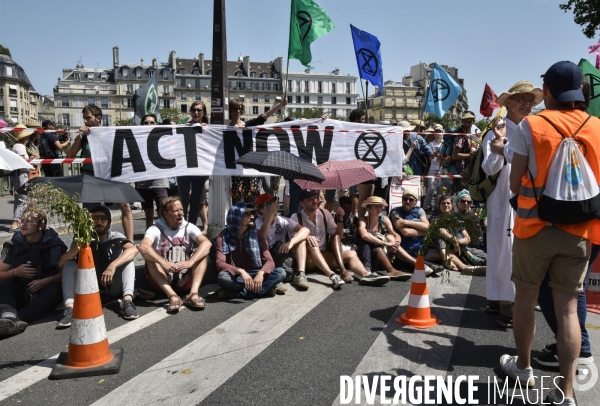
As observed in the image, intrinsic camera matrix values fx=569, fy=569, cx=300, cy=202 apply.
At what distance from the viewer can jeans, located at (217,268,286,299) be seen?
636 centimetres

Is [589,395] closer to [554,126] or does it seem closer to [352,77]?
[554,126]

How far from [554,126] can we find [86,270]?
3.53 metres

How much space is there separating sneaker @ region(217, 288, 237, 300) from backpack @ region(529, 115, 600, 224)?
3857mm

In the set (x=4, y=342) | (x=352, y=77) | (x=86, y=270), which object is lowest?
(x=4, y=342)

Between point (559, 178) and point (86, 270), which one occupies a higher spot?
point (559, 178)

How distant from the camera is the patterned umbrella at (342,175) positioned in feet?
25.0

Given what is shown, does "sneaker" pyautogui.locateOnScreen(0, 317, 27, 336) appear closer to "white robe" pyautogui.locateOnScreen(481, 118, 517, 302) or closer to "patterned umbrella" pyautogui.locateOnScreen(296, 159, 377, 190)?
"patterned umbrella" pyautogui.locateOnScreen(296, 159, 377, 190)

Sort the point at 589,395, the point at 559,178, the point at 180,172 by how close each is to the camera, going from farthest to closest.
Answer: the point at 180,172 < the point at 589,395 < the point at 559,178

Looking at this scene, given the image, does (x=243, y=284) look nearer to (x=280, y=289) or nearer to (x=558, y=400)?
(x=280, y=289)

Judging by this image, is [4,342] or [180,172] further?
[180,172]

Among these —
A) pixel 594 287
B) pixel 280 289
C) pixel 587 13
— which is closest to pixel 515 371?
pixel 594 287

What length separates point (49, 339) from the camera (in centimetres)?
509

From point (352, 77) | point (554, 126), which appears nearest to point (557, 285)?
point (554, 126)

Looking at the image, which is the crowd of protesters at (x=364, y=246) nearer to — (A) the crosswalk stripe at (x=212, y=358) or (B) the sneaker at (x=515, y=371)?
(B) the sneaker at (x=515, y=371)
